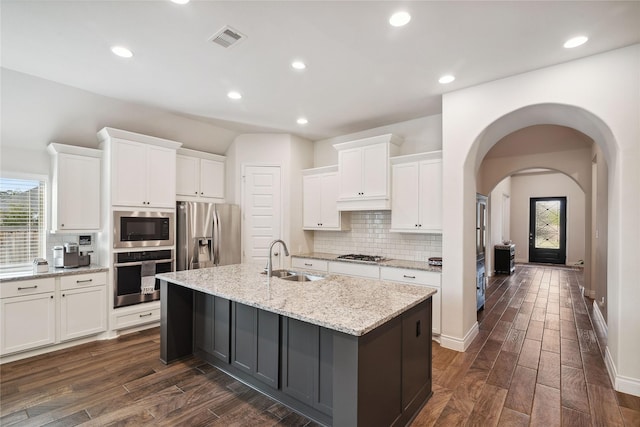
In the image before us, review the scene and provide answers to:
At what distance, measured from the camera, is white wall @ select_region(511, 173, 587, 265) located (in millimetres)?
9531

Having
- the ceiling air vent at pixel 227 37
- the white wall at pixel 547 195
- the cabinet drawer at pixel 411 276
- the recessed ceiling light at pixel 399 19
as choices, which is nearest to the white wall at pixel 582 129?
the cabinet drawer at pixel 411 276

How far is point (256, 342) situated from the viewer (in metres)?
2.57

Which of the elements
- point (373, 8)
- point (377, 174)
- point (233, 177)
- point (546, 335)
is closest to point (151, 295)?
point (233, 177)

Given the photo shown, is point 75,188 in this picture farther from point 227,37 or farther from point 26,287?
point 227,37

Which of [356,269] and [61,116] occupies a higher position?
[61,116]

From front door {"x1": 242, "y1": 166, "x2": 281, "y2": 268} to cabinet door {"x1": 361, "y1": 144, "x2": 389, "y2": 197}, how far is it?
152 centimetres

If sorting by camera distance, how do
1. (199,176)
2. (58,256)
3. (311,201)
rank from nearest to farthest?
(58,256), (199,176), (311,201)

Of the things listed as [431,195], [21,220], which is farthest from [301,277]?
[21,220]

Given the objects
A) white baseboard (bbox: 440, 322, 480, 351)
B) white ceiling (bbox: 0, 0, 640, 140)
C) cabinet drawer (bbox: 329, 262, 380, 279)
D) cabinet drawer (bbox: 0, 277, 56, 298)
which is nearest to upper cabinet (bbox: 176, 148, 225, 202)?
white ceiling (bbox: 0, 0, 640, 140)

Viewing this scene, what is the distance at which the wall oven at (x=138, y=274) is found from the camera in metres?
3.85

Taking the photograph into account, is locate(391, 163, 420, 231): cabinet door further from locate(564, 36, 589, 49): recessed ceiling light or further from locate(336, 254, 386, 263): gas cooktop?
locate(564, 36, 589, 49): recessed ceiling light

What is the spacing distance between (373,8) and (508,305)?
16.7 feet

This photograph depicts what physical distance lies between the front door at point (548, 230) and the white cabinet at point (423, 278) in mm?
8759

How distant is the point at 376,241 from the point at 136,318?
11.6 feet
